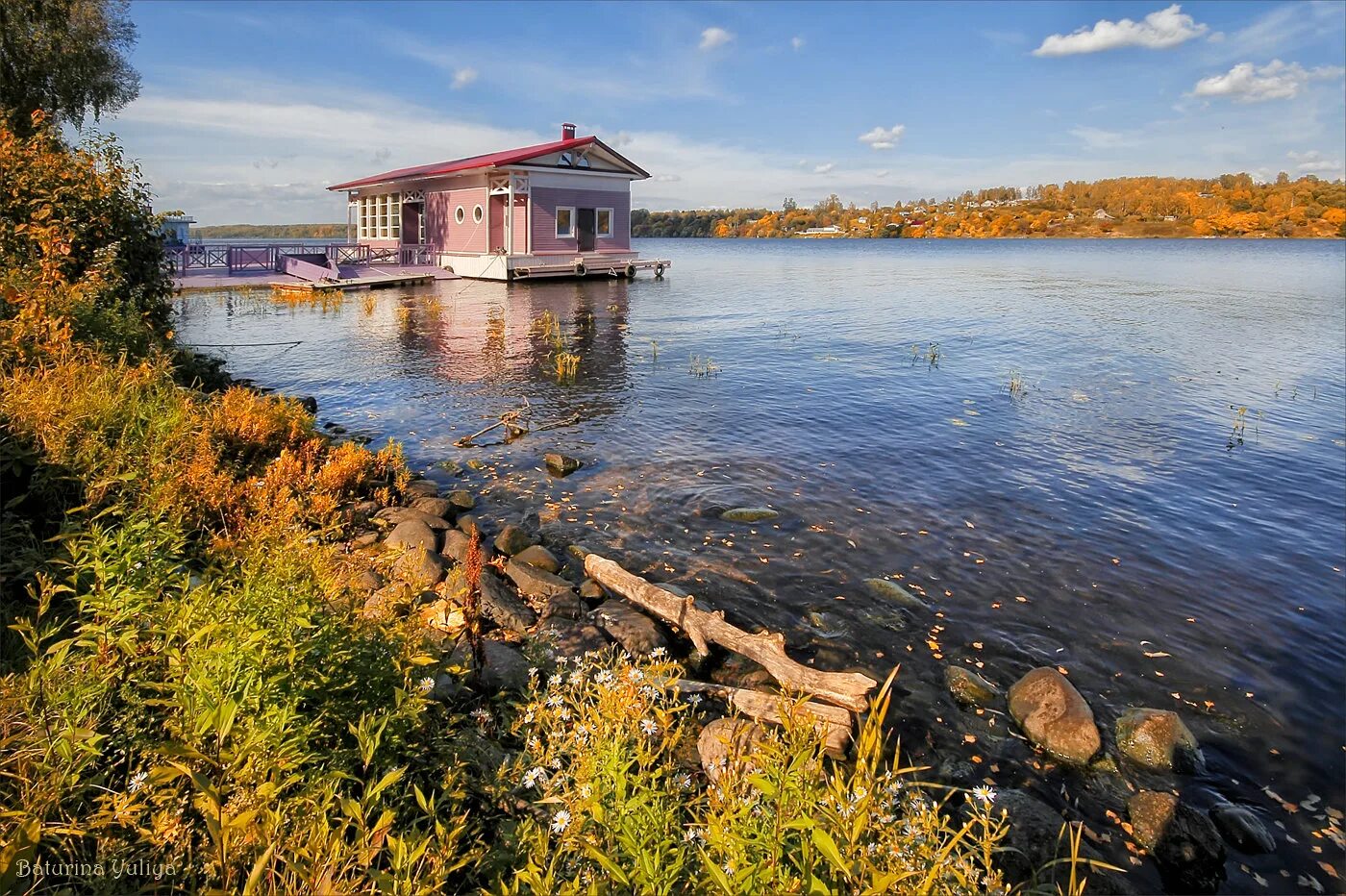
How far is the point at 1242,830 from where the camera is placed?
472 cm

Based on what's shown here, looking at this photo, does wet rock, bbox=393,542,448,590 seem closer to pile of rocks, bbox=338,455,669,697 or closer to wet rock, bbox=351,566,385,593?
pile of rocks, bbox=338,455,669,697

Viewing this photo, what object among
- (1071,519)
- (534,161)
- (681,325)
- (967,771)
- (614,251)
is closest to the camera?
(967,771)

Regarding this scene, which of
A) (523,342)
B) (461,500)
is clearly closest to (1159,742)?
(461,500)

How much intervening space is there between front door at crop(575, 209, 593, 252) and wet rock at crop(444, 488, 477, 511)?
3203 cm

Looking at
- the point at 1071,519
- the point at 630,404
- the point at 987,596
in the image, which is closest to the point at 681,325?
the point at 630,404

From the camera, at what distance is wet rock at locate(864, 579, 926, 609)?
24.4ft

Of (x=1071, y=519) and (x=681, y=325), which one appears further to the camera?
(x=681, y=325)

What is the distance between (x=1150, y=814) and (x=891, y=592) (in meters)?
3.07

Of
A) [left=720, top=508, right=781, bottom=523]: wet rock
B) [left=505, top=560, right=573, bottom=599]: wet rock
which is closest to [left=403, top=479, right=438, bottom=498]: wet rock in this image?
[left=505, top=560, right=573, bottom=599]: wet rock

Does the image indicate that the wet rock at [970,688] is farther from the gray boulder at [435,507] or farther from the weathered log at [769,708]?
the gray boulder at [435,507]

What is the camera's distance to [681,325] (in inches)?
1056

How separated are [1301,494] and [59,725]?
1384 cm

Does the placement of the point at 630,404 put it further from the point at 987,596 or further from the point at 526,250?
the point at 526,250

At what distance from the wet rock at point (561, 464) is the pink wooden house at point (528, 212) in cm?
2700
